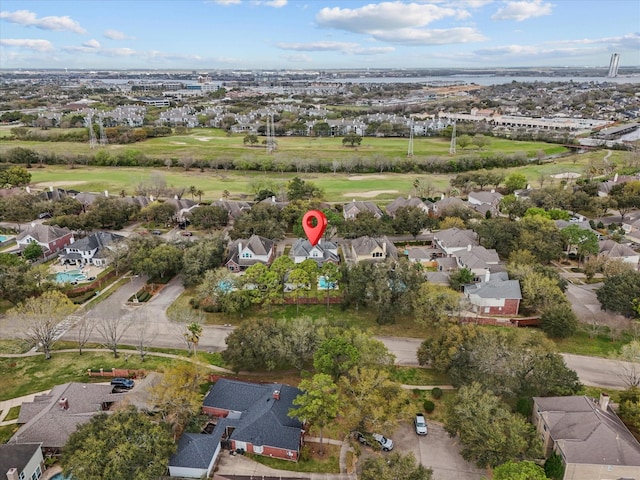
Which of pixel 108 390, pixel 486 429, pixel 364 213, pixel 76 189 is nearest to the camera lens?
pixel 486 429

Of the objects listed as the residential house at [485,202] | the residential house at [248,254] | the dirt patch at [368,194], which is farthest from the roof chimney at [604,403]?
the dirt patch at [368,194]

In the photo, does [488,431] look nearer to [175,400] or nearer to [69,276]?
[175,400]

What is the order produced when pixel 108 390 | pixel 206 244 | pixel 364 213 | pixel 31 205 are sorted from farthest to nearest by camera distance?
1. pixel 31 205
2. pixel 364 213
3. pixel 206 244
4. pixel 108 390

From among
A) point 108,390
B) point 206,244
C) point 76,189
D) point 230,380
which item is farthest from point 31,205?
point 230,380

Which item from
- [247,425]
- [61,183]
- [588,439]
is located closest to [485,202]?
[588,439]

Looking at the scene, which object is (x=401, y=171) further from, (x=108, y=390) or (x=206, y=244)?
(x=108, y=390)

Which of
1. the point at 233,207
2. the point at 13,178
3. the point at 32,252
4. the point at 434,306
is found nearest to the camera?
the point at 434,306
